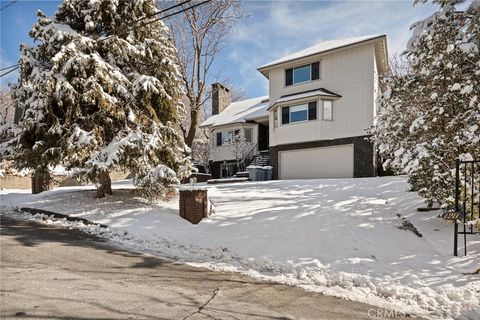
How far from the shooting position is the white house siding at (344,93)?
18.6 m

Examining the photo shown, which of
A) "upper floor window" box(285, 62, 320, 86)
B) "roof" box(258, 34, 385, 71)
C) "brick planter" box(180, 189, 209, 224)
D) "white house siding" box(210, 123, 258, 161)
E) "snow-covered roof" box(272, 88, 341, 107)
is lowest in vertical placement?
"brick planter" box(180, 189, 209, 224)

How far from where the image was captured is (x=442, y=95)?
23.4 ft

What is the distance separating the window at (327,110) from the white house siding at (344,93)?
0.21 metres

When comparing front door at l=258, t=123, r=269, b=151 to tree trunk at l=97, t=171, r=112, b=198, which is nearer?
tree trunk at l=97, t=171, r=112, b=198

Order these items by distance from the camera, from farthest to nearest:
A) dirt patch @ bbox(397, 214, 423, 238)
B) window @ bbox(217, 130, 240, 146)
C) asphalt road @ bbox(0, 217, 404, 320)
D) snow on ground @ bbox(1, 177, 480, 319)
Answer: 1. window @ bbox(217, 130, 240, 146)
2. dirt patch @ bbox(397, 214, 423, 238)
3. snow on ground @ bbox(1, 177, 480, 319)
4. asphalt road @ bbox(0, 217, 404, 320)

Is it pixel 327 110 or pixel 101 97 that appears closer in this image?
pixel 101 97

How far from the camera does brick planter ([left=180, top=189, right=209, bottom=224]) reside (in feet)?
27.7

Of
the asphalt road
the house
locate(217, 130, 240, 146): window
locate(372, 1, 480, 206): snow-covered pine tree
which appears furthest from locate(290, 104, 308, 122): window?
the asphalt road

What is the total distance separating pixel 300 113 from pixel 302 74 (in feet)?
8.71

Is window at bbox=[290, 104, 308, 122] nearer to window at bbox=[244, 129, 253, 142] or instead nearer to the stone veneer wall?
the stone veneer wall

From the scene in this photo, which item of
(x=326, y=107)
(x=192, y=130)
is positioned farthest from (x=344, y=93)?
(x=192, y=130)

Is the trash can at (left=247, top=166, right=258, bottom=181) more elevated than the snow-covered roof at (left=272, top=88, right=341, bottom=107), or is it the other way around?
the snow-covered roof at (left=272, top=88, right=341, bottom=107)

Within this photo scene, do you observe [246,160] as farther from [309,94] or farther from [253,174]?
[309,94]

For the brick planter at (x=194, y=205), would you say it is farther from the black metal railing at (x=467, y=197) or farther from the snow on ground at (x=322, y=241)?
the black metal railing at (x=467, y=197)
